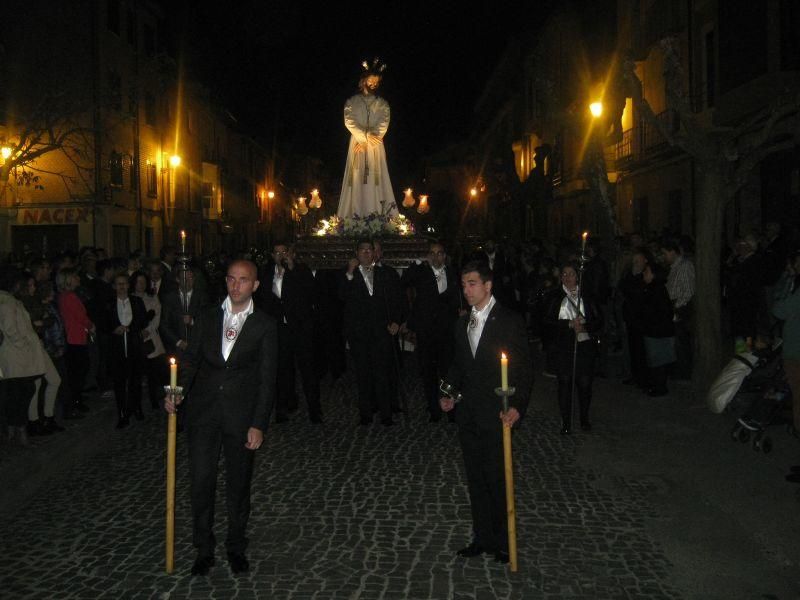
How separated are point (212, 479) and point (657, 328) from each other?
23.9 feet

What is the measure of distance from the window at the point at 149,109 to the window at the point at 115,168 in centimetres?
394

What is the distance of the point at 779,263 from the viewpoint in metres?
11.8

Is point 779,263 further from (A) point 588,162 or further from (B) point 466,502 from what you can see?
(B) point 466,502

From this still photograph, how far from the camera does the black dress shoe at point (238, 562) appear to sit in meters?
5.14

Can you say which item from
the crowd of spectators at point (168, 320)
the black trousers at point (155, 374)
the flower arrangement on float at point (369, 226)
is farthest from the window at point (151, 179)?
the black trousers at point (155, 374)

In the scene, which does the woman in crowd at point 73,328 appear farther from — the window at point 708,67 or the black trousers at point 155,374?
the window at point 708,67

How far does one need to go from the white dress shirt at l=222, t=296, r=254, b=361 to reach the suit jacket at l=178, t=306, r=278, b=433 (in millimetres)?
26

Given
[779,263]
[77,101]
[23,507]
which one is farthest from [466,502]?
[77,101]

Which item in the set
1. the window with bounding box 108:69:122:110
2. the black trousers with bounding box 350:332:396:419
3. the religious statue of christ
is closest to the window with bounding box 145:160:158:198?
the window with bounding box 108:69:122:110

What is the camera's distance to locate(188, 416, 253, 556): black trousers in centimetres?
519

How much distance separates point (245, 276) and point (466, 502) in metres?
2.60

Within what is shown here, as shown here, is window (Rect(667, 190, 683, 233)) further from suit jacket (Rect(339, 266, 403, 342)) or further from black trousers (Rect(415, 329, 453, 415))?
suit jacket (Rect(339, 266, 403, 342))

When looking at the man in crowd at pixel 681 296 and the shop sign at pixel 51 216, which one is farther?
the shop sign at pixel 51 216

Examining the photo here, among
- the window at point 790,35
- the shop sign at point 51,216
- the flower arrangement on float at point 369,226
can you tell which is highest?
the window at point 790,35
